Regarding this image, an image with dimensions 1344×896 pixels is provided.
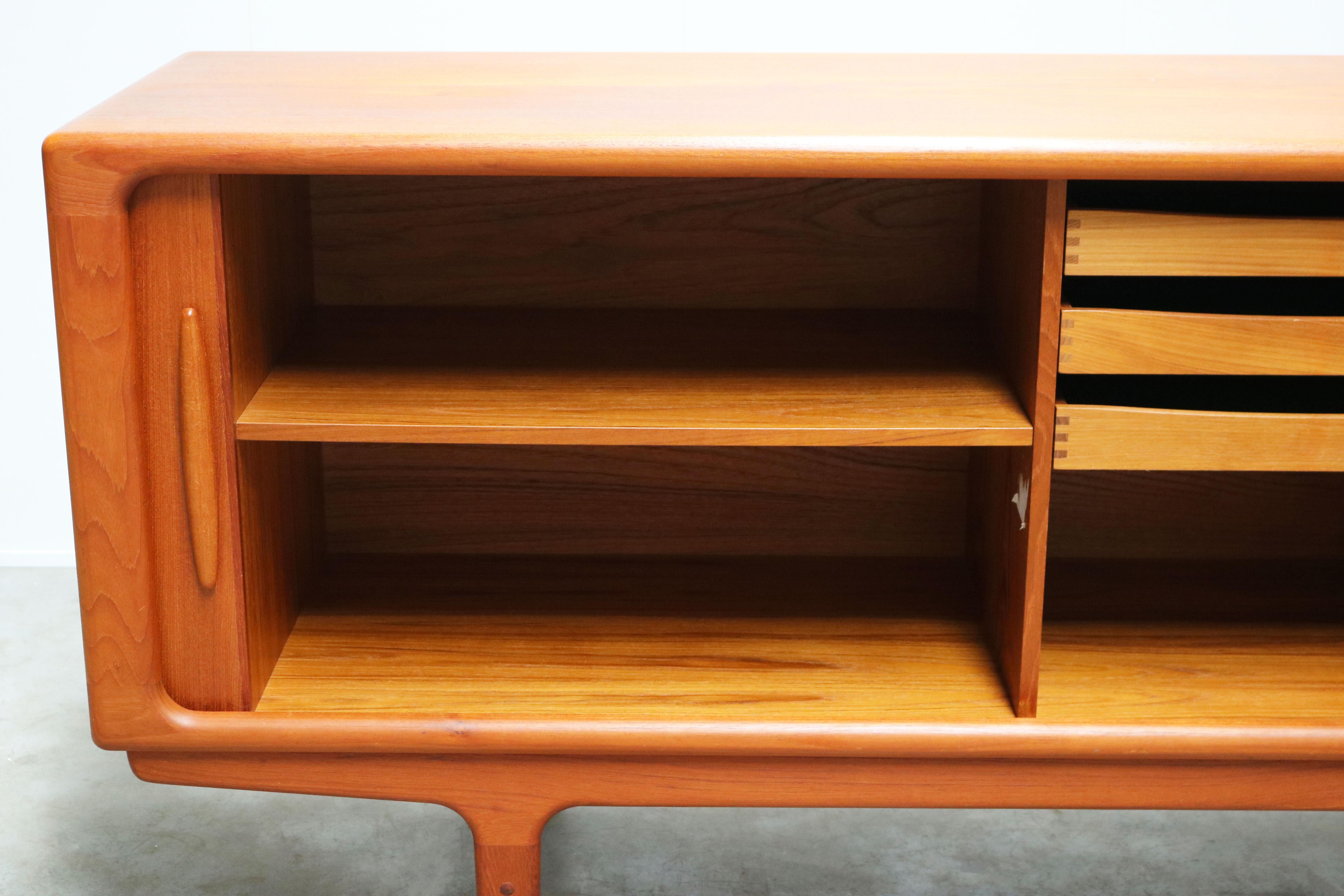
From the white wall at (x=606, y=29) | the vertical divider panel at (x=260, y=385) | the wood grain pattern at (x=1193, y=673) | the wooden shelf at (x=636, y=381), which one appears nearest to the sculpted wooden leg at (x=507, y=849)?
the vertical divider panel at (x=260, y=385)

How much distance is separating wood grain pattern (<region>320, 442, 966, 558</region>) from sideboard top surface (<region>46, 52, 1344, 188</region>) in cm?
40

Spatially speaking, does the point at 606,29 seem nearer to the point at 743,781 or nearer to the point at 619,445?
the point at 619,445

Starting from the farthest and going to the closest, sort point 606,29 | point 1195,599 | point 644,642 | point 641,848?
point 606,29
point 641,848
point 1195,599
point 644,642

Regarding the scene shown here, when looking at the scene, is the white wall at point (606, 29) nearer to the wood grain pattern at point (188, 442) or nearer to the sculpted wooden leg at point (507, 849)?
the wood grain pattern at point (188, 442)

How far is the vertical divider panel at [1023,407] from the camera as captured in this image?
3.68 ft

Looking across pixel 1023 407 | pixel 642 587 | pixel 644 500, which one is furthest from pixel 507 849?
pixel 1023 407

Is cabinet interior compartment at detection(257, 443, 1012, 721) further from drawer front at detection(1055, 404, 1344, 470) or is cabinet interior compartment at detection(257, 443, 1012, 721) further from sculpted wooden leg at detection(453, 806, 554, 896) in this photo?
drawer front at detection(1055, 404, 1344, 470)

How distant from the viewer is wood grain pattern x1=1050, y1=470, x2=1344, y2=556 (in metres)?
1.54

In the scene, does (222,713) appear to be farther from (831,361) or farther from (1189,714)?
(1189,714)

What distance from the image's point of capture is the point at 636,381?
127 centimetres

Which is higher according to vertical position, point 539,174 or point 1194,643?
point 539,174

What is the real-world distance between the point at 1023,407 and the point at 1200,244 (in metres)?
0.18

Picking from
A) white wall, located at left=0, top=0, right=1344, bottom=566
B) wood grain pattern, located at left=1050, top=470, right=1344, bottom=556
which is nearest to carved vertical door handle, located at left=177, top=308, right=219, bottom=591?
wood grain pattern, located at left=1050, top=470, right=1344, bottom=556

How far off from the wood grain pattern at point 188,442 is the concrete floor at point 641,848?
541 mm
